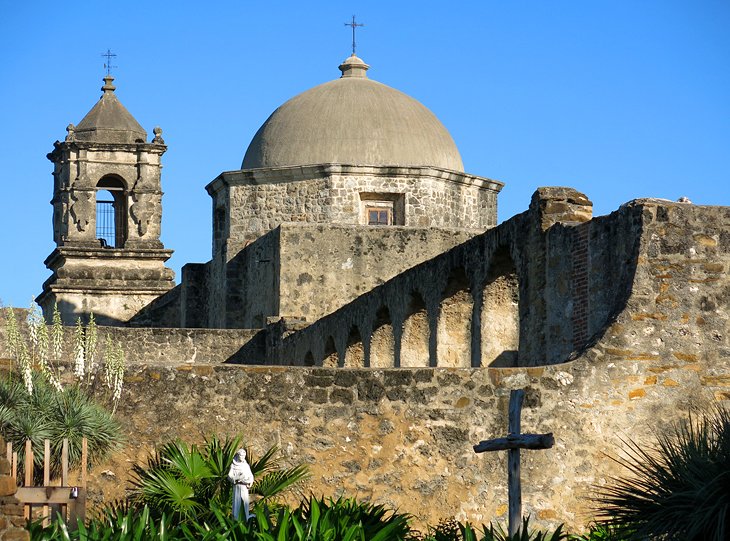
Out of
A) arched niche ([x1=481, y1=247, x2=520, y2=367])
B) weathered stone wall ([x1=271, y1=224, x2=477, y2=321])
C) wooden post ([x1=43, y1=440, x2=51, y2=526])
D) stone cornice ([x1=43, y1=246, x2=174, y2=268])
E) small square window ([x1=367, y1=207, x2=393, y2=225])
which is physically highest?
stone cornice ([x1=43, y1=246, x2=174, y2=268])

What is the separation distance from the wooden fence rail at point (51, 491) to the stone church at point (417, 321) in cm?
39

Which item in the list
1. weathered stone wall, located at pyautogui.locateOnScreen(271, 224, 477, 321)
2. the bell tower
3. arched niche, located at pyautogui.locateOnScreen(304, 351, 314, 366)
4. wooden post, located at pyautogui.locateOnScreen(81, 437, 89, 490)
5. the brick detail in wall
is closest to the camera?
wooden post, located at pyautogui.locateOnScreen(81, 437, 89, 490)

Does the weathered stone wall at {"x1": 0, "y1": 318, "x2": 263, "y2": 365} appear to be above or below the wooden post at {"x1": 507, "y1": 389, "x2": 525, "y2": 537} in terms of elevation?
above

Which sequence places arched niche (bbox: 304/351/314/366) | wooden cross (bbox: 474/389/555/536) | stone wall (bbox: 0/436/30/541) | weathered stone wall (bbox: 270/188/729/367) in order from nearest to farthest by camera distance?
stone wall (bbox: 0/436/30/541) → wooden cross (bbox: 474/389/555/536) → weathered stone wall (bbox: 270/188/729/367) → arched niche (bbox: 304/351/314/366)

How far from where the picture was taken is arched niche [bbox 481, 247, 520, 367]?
20328mm

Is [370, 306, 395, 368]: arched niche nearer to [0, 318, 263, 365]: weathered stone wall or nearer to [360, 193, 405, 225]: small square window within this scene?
[0, 318, 263, 365]: weathered stone wall

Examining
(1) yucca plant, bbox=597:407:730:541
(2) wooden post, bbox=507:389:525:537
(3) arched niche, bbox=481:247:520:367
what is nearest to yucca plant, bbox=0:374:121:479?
(2) wooden post, bbox=507:389:525:537

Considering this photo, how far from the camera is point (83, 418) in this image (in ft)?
47.6

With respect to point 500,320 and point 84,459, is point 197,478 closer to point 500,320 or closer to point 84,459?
point 84,459

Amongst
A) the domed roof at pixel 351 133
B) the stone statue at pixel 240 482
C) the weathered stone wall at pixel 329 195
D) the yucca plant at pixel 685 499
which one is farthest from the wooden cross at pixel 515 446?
the domed roof at pixel 351 133

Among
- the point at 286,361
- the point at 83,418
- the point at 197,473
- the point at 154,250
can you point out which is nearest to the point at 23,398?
the point at 83,418

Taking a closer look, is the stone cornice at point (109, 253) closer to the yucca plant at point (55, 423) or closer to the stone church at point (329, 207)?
the stone church at point (329, 207)

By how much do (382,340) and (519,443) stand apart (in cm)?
1206

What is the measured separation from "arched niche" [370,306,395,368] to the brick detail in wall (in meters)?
7.62
